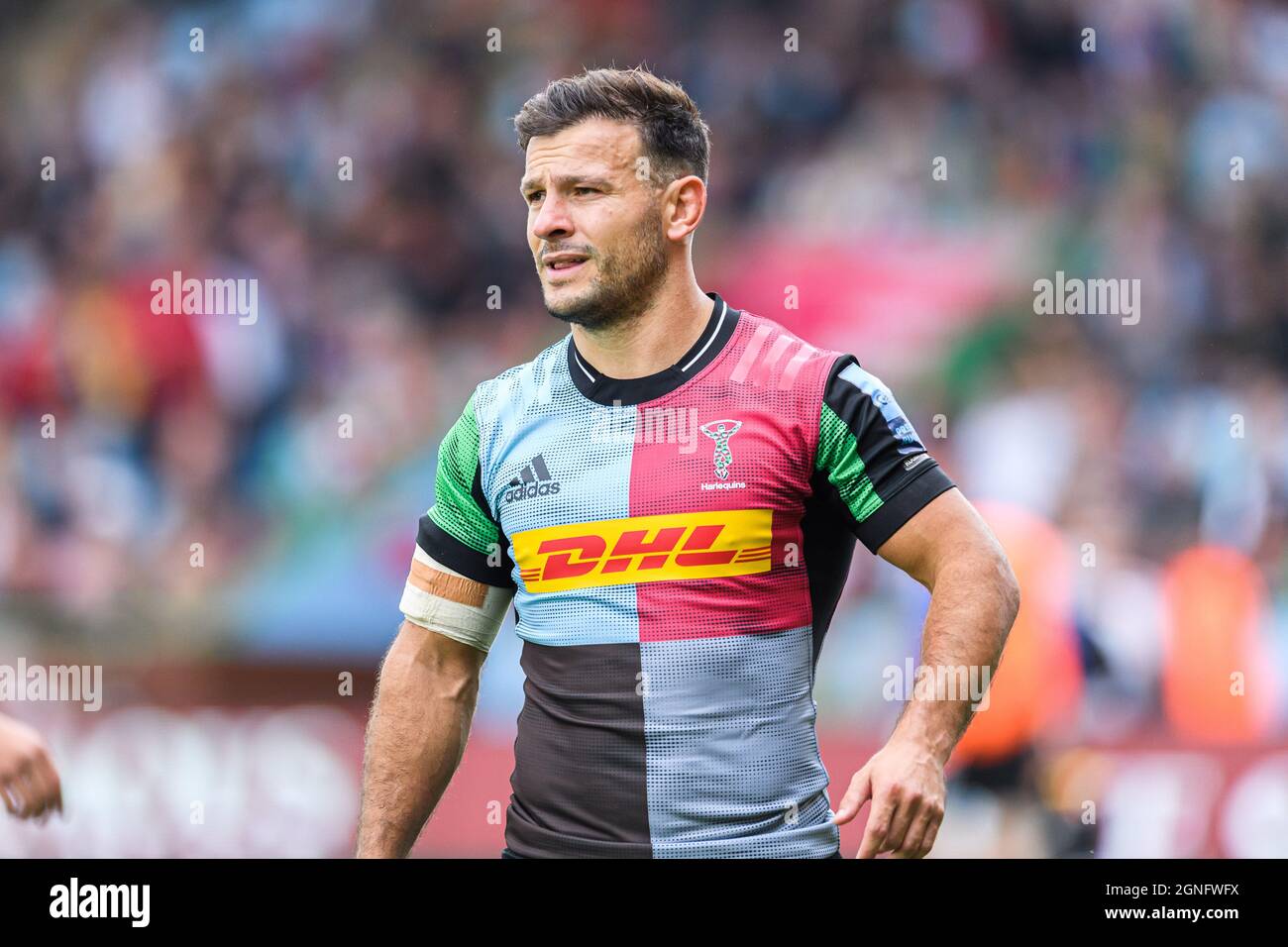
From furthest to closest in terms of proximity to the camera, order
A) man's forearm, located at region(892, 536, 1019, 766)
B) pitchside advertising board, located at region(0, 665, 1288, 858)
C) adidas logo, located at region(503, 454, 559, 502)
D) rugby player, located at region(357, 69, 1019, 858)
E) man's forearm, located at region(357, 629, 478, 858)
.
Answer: pitchside advertising board, located at region(0, 665, 1288, 858) < man's forearm, located at region(357, 629, 478, 858) < adidas logo, located at region(503, 454, 559, 502) < rugby player, located at region(357, 69, 1019, 858) < man's forearm, located at region(892, 536, 1019, 766)

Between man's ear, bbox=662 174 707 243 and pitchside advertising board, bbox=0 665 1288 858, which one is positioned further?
pitchside advertising board, bbox=0 665 1288 858

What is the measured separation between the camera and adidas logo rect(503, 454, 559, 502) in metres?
3.32

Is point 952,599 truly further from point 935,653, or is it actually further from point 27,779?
point 27,779

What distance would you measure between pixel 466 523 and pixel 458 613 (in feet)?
0.70

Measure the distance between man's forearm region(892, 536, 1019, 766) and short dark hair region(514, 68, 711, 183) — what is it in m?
1.16

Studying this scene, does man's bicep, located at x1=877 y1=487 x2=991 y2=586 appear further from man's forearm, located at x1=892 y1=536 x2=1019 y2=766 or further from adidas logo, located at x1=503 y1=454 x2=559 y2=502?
adidas logo, located at x1=503 y1=454 x2=559 y2=502

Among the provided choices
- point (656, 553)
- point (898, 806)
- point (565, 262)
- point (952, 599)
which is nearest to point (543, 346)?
point (565, 262)

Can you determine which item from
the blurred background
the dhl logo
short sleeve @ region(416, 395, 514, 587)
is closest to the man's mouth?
short sleeve @ region(416, 395, 514, 587)

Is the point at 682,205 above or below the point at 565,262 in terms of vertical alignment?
above

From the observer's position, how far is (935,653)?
2994 mm

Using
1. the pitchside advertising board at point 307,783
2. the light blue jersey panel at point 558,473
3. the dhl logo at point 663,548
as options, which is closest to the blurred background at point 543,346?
the pitchside advertising board at point 307,783

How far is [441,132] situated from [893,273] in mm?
2802

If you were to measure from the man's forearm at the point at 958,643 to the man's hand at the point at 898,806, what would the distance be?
0.27ft

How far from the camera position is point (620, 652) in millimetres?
3141
